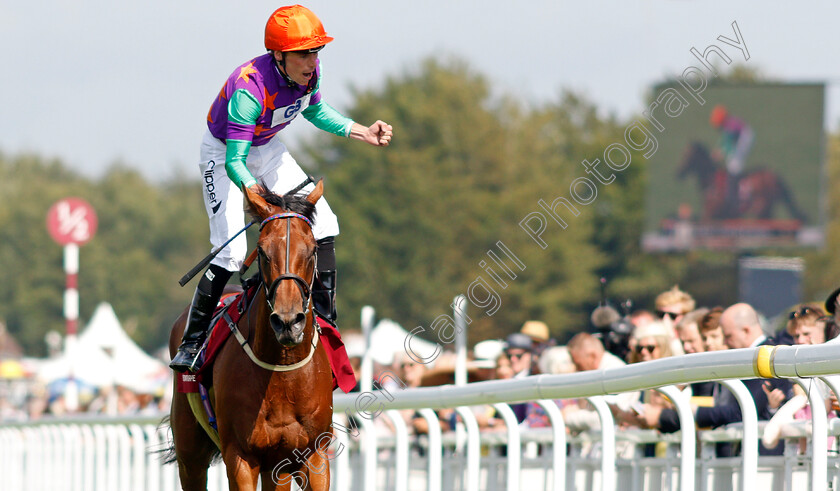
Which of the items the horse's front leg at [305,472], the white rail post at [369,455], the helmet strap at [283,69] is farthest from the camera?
the white rail post at [369,455]

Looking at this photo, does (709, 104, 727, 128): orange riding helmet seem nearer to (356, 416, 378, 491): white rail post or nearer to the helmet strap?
(356, 416, 378, 491): white rail post

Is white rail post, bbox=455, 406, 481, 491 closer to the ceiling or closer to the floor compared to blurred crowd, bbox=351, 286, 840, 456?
closer to the floor

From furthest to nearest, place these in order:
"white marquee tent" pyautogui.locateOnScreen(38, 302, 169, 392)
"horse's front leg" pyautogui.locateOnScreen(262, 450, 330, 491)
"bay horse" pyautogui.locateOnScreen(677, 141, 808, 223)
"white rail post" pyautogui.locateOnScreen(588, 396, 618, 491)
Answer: "bay horse" pyautogui.locateOnScreen(677, 141, 808, 223)
"white marquee tent" pyautogui.locateOnScreen(38, 302, 169, 392)
"horse's front leg" pyautogui.locateOnScreen(262, 450, 330, 491)
"white rail post" pyautogui.locateOnScreen(588, 396, 618, 491)

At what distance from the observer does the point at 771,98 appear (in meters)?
24.4

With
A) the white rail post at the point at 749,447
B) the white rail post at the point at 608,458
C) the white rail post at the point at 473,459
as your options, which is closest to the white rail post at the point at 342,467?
the white rail post at the point at 473,459

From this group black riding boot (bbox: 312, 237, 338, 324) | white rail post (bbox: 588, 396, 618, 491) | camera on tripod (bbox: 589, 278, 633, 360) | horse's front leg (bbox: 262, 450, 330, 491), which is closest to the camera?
white rail post (bbox: 588, 396, 618, 491)

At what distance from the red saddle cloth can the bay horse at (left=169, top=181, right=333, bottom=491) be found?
0.13m

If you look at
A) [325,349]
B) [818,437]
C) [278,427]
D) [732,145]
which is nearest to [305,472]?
[278,427]

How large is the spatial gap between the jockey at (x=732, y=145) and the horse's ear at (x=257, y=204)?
67.6 feet

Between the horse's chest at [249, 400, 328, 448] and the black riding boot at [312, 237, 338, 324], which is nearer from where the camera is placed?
the horse's chest at [249, 400, 328, 448]

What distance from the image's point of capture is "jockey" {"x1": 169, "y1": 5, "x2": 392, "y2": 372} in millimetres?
5070

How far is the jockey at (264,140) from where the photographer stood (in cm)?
507

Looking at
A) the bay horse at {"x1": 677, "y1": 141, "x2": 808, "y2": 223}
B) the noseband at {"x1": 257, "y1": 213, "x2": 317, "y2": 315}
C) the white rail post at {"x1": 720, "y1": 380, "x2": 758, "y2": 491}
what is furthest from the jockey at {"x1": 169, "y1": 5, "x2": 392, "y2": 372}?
the bay horse at {"x1": 677, "y1": 141, "x2": 808, "y2": 223}

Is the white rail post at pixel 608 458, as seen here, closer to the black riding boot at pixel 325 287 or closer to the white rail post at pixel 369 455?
the black riding boot at pixel 325 287
